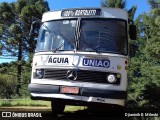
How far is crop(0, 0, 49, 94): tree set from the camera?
140 ft

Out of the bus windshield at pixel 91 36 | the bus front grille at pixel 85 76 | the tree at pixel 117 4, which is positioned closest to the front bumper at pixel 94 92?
the bus front grille at pixel 85 76

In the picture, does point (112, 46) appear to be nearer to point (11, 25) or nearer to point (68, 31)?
point (68, 31)

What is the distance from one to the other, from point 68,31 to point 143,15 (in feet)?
107

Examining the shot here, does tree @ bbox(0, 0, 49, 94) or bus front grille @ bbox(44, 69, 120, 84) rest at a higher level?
tree @ bbox(0, 0, 49, 94)

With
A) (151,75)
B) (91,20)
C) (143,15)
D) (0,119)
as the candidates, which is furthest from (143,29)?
(0,119)

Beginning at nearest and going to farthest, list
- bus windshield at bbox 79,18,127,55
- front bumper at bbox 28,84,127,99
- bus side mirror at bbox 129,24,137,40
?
front bumper at bbox 28,84,127,99, bus windshield at bbox 79,18,127,55, bus side mirror at bbox 129,24,137,40

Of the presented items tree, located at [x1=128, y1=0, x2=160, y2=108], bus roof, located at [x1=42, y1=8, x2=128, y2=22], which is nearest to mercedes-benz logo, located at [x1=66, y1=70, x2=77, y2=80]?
bus roof, located at [x1=42, y1=8, x2=128, y2=22]

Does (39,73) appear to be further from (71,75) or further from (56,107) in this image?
(56,107)

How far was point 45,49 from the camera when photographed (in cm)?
1005

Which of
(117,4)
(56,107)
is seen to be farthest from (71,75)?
(117,4)

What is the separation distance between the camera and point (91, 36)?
31.4 feet

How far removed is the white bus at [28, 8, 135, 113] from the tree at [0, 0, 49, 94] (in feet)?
106

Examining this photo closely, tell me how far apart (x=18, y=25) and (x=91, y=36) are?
35232mm

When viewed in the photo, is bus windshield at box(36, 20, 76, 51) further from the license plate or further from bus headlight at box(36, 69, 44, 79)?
the license plate
